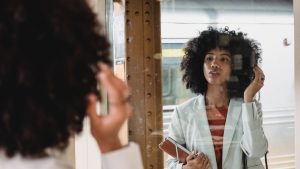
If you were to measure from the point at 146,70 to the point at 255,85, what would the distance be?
34cm

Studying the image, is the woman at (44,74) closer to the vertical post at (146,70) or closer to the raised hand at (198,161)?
the vertical post at (146,70)

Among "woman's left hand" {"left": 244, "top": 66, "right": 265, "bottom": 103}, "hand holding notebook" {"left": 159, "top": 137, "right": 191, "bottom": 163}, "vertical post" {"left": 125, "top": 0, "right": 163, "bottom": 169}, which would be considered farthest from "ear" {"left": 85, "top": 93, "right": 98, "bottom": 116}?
"woman's left hand" {"left": 244, "top": 66, "right": 265, "bottom": 103}

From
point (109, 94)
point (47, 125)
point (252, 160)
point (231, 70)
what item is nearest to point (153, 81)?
point (231, 70)

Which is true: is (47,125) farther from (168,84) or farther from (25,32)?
(168,84)

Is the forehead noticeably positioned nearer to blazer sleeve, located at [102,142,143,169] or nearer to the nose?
the nose

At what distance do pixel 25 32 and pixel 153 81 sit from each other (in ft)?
2.47

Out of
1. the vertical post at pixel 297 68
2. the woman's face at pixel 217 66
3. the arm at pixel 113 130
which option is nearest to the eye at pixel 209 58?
the woman's face at pixel 217 66

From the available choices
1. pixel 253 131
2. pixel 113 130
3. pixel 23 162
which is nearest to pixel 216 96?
pixel 253 131

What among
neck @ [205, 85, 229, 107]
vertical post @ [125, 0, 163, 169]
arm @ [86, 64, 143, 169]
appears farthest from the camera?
neck @ [205, 85, 229, 107]

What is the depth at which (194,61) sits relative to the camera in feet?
4.05

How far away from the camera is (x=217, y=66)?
3.99ft

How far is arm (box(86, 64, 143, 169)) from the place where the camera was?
0.56 meters

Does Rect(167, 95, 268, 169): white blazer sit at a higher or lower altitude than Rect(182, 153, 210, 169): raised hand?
higher

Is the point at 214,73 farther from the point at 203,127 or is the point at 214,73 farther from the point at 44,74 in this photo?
the point at 44,74
